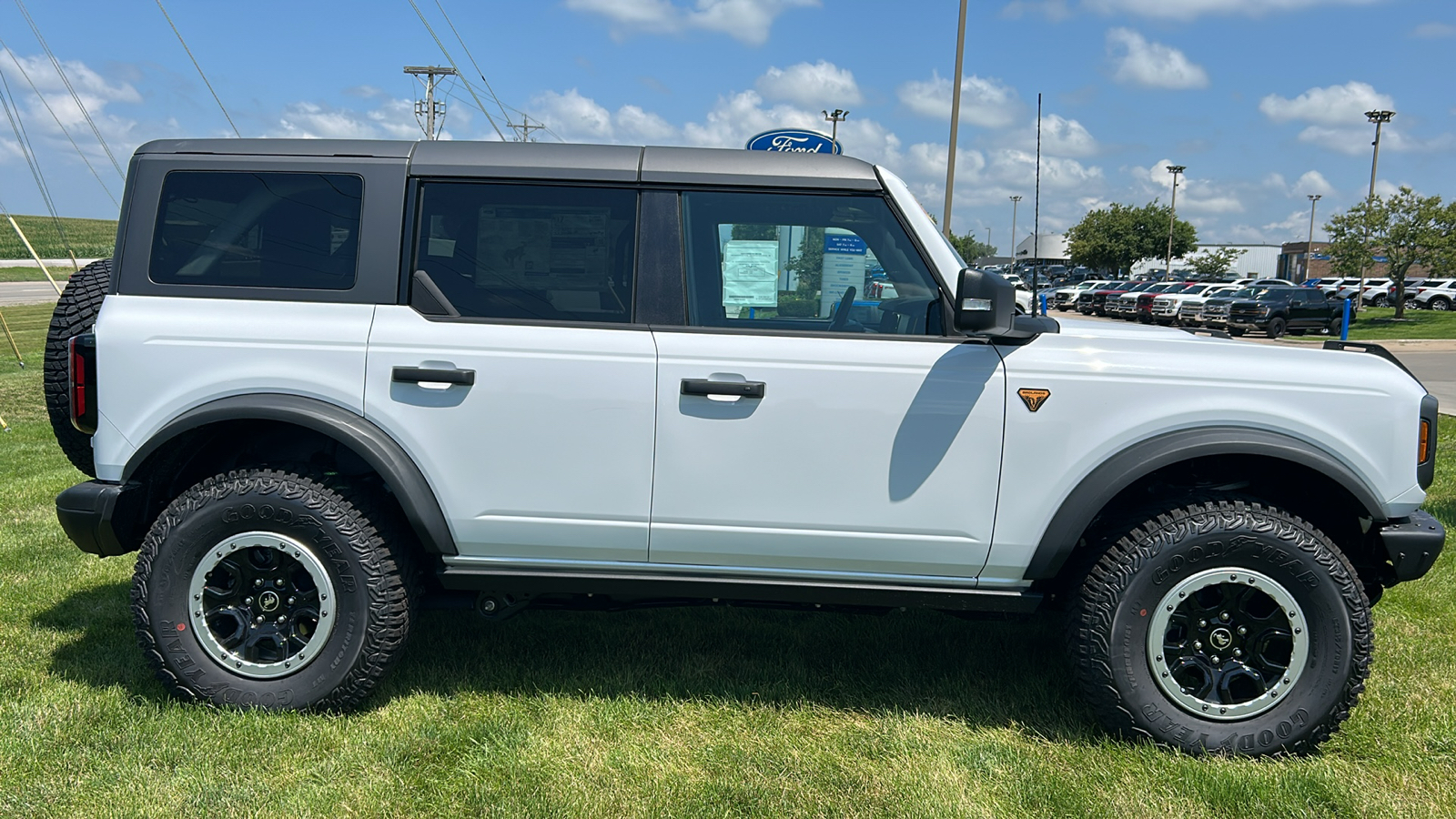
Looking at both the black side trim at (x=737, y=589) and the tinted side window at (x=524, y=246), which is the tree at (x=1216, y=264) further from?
the tinted side window at (x=524, y=246)

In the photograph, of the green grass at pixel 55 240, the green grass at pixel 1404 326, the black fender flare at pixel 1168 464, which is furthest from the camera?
the green grass at pixel 55 240

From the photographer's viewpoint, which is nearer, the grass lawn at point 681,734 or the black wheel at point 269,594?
the grass lawn at point 681,734

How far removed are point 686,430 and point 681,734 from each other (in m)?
1.07

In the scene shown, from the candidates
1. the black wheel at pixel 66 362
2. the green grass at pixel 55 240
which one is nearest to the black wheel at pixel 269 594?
the black wheel at pixel 66 362

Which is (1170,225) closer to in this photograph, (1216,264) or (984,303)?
(1216,264)

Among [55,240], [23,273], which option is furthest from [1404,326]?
[55,240]

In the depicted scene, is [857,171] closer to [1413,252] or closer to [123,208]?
[123,208]

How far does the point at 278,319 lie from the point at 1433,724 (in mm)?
4285

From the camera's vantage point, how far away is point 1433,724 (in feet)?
11.2

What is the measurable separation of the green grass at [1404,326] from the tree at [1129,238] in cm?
2334

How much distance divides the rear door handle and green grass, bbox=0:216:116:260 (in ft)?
197

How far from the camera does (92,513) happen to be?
330 centimetres

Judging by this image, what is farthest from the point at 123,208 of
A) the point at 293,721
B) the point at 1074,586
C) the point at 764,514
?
the point at 1074,586

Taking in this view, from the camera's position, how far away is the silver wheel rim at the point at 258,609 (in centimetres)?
331
